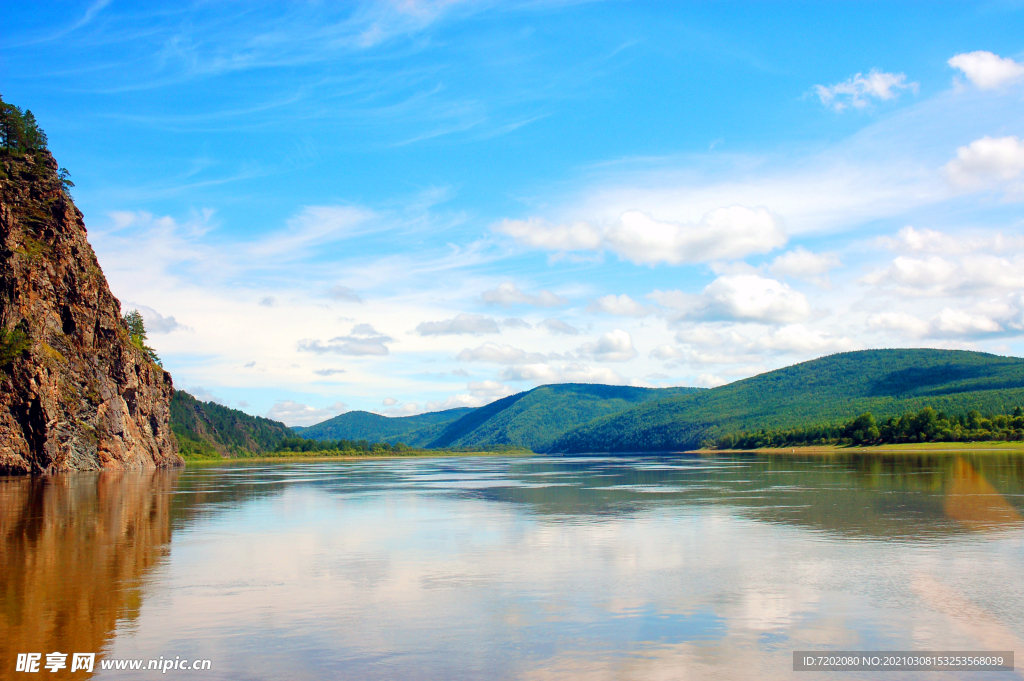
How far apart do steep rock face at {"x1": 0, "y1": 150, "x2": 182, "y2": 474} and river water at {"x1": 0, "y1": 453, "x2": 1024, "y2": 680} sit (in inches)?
2156

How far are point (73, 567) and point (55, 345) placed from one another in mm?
85323

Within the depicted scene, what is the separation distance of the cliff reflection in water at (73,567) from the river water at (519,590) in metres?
0.10

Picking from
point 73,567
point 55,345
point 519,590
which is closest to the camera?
point 519,590

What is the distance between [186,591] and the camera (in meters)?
19.4

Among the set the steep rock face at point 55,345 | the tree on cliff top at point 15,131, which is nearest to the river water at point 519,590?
the steep rock face at point 55,345

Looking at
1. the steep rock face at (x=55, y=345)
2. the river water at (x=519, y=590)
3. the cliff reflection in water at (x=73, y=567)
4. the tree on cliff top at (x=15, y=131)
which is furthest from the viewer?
the tree on cliff top at (x=15, y=131)

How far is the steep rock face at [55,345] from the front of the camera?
8394 centimetres

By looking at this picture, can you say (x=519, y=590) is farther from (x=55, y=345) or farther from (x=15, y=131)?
(x=15, y=131)

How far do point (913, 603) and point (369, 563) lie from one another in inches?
625

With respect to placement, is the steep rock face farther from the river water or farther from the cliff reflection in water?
the river water

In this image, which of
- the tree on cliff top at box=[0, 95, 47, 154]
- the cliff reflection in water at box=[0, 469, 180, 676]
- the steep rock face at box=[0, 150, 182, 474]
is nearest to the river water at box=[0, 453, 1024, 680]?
the cliff reflection in water at box=[0, 469, 180, 676]

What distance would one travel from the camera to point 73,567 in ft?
73.9

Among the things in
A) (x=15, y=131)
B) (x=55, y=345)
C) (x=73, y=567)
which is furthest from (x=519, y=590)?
(x=15, y=131)

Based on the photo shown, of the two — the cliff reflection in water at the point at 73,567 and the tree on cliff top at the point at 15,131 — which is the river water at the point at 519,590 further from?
the tree on cliff top at the point at 15,131
